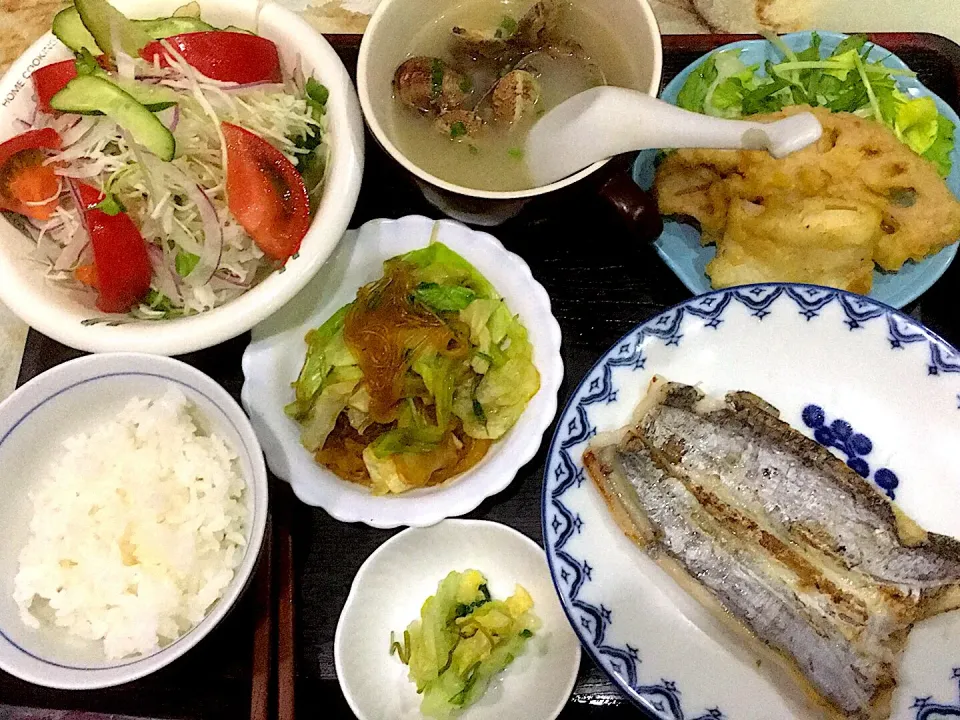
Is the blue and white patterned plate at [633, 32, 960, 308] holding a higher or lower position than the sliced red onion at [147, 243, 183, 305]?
higher

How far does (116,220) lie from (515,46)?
0.74 meters

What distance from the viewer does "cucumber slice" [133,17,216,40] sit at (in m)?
1.14

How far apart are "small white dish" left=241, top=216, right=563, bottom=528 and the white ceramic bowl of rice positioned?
11 centimetres

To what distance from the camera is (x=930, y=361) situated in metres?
1.20

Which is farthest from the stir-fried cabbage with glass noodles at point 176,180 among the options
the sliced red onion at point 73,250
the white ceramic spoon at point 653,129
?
the white ceramic spoon at point 653,129

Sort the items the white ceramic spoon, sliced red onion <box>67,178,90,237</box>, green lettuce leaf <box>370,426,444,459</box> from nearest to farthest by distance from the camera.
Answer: the white ceramic spoon
sliced red onion <box>67,178,90,237</box>
green lettuce leaf <box>370,426,444,459</box>

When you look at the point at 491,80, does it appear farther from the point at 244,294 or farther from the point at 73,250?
the point at 73,250

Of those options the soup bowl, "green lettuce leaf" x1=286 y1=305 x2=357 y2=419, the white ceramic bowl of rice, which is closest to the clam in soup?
the soup bowl

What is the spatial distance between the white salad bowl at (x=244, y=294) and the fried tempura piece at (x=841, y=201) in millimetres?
654

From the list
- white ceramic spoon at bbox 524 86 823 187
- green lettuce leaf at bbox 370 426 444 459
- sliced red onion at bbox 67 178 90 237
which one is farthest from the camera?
green lettuce leaf at bbox 370 426 444 459

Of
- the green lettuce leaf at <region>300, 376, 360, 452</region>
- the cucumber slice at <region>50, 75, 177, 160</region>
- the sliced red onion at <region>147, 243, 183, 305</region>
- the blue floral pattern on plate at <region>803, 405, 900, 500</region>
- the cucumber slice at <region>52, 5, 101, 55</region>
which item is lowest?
the green lettuce leaf at <region>300, 376, 360, 452</region>

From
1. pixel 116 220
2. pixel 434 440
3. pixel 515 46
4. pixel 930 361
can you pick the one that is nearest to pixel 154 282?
pixel 116 220

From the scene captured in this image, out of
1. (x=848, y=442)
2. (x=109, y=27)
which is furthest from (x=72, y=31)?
(x=848, y=442)

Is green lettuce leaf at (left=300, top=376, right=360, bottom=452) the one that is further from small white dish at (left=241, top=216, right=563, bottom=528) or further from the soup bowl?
the soup bowl
